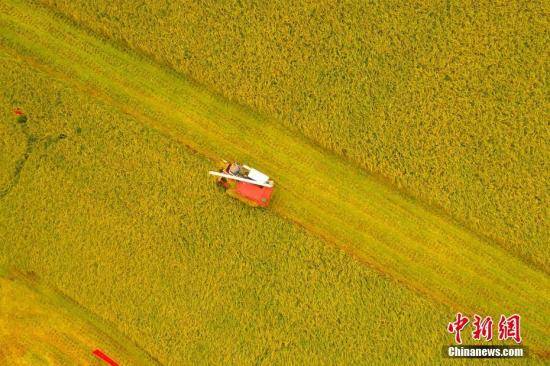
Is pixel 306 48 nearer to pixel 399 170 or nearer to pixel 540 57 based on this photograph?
pixel 399 170

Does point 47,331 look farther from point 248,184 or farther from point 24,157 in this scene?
point 248,184

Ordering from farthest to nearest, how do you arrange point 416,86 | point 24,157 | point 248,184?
point 24,157 → point 416,86 → point 248,184

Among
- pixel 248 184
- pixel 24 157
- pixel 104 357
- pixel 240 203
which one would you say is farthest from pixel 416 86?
pixel 104 357

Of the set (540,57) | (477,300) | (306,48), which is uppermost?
(540,57)

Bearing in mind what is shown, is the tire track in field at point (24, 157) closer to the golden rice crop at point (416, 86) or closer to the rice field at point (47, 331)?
the rice field at point (47, 331)

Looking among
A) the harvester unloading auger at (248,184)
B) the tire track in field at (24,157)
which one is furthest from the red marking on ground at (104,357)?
the harvester unloading auger at (248,184)

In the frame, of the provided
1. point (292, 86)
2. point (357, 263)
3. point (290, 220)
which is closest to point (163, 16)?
point (292, 86)

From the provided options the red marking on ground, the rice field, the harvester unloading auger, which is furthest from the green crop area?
the harvester unloading auger
